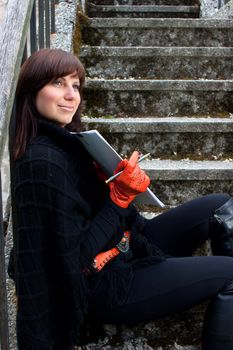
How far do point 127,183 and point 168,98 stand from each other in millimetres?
1361

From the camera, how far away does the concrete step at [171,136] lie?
255 centimetres

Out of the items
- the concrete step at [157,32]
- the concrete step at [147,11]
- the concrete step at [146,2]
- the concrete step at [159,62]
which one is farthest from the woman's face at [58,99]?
the concrete step at [146,2]

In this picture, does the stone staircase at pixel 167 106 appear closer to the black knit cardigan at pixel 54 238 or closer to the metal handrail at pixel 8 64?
the black knit cardigan at pixel 54 238

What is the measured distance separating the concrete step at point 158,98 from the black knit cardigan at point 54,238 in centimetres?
123

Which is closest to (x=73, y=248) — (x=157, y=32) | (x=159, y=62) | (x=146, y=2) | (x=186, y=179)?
(x=186, y=179)

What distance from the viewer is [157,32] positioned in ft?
Result: 11.3

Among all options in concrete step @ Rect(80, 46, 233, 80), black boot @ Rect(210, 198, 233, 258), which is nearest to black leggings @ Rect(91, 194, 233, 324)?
black boot @ Rect(210, 198, 233, 258)

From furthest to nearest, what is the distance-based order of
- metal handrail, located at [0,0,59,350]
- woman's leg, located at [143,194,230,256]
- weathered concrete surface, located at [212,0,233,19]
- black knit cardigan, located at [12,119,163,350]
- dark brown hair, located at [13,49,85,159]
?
1. weathered concrete surface, located at [212,0,233,19]
2. woman's leg, located at [143,194,230,256]
3. dark brown hair, located at [13,49,85,159]
4. black knit cardigan, located at [12,119,163,350]
5. metal handrail, located at [0,0,59,350]

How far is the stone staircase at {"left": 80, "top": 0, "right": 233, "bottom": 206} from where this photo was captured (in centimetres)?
245

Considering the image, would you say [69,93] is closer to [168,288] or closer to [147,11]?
[168,288]

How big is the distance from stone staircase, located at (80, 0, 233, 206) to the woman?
78cm

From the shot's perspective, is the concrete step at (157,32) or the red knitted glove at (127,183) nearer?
the red knitted glove at (127,183)

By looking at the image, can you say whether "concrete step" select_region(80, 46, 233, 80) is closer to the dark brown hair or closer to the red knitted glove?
the dark brown hair

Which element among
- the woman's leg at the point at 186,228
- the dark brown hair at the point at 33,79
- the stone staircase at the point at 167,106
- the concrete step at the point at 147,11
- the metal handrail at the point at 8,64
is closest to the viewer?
the metal handrail at the point at 8,64
